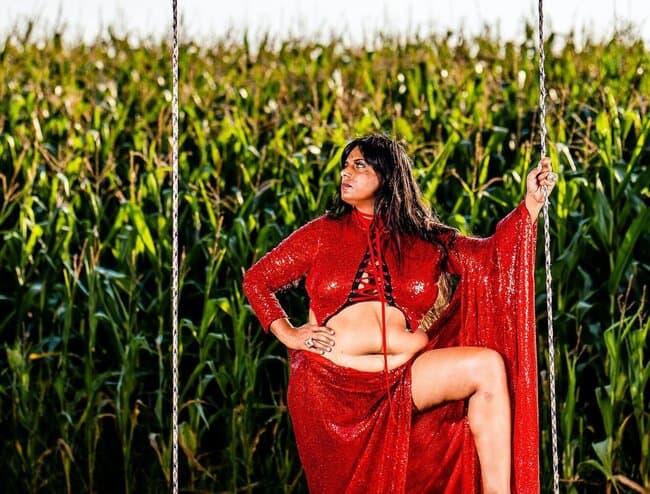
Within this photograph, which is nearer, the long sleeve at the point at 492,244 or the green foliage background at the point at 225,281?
the long sleeve at the point at 492,244

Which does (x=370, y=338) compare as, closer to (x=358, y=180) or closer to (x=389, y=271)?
(x=389, y=271)

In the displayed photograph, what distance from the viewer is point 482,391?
351 centimetres

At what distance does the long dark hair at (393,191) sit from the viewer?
11.8 ft

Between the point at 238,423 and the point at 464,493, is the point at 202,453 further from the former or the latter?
the point at 464,493

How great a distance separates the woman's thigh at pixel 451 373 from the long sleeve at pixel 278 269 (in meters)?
0.39

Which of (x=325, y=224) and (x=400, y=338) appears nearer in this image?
(x=400, y=338)

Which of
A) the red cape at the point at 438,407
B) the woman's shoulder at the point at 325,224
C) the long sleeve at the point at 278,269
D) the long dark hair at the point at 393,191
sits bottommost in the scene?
the red cape at the point at 438,407

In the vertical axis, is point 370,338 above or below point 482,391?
above

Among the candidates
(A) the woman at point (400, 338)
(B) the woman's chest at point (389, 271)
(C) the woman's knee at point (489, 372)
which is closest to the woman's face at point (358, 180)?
(A) the woman at point (400, 338)

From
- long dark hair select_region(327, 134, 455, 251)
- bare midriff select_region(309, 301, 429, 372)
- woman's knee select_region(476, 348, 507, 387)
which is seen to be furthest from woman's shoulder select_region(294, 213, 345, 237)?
woman's knee select_region(476, 348, 507, 387)

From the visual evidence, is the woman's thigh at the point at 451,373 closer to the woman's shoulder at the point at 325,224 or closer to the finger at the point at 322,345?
the finger at the point at 322,345

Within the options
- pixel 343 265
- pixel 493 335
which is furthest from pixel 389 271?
pixel 493 335

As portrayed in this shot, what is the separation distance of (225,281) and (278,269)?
1863 millimetres

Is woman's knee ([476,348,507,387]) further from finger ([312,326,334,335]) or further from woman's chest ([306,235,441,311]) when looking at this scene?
finger ([312,326,334,335])
